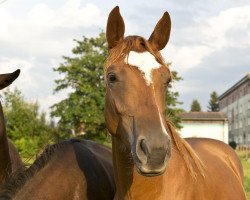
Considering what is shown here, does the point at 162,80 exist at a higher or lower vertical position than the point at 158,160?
higher

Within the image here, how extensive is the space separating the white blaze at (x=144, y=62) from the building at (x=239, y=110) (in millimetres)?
61334

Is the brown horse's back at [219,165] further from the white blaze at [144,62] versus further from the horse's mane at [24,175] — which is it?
the horse's mane at [24,175]

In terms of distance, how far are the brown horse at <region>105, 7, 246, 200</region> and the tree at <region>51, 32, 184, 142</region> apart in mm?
33698

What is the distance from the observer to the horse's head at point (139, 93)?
2.89 m

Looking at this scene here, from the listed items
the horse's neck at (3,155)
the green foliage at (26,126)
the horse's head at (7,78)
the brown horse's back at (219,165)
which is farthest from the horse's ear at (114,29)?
the green foliage at (26,126)

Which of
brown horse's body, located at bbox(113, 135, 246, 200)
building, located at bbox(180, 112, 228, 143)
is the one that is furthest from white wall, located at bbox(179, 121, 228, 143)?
brown horse's body, located at bbox(113, 135, 246, 200)

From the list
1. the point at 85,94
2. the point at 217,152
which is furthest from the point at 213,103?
the point at 217,152

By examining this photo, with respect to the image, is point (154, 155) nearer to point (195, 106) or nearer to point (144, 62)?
point (144, 62)

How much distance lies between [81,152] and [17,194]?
0.98 metres

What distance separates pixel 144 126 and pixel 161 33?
1.00 meters

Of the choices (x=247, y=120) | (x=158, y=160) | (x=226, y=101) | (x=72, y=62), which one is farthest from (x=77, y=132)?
(x=226, y=101)

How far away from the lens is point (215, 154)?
561cm

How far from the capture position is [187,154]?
3932 mm

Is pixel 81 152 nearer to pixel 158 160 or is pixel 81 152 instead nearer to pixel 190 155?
pixel 190 155
